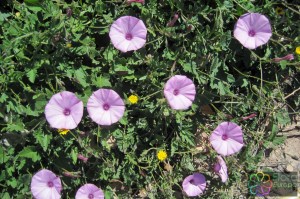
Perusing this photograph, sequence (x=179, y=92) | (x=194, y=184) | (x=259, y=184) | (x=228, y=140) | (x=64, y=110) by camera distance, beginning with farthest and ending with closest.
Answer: (x=259, y=184) → (x=194, y=184) → (x=228, y=140) → (x=179, y=92) → (x=64, y=110)

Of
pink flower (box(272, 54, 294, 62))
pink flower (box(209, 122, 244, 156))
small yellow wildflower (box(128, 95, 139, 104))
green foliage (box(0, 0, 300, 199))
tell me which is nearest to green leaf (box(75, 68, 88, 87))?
green foliage (box(0, 0, 300, 199))

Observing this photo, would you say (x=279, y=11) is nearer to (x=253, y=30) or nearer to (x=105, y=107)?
(x=253, y=30)

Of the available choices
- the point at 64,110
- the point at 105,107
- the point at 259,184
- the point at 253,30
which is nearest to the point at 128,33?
the point at 105,107

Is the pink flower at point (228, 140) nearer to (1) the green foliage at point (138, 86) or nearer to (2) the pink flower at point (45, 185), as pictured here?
(1) the green foliage at point (138, 86)

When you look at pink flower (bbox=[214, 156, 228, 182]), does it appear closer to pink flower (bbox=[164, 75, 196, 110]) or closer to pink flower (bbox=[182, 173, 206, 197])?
Result: pink flower (bbox=[182, 173, 206, 197])

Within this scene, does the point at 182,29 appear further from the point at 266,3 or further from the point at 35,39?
the point at 35,39

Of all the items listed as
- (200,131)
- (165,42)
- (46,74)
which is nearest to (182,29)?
(165,42)

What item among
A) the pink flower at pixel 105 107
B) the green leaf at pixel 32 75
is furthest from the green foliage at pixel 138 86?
the pink flower at pixel 105 107

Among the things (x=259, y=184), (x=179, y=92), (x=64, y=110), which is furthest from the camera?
(x=259, y=184)

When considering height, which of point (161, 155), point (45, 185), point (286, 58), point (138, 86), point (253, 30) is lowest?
point (45, 185)
